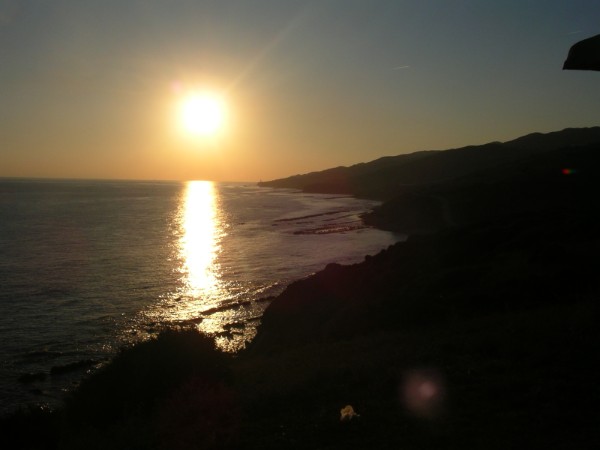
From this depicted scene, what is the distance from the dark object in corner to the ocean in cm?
1997

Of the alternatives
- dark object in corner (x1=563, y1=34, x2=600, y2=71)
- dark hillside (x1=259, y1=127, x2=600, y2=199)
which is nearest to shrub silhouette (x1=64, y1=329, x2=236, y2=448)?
dark object in corner (x1=563, y1=34, x2=600, y2=71)

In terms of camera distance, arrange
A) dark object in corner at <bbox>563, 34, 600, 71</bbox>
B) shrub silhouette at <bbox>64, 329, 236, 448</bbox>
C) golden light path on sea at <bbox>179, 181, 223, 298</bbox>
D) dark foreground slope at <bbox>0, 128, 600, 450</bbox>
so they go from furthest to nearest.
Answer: golden light path on sea at <bbox>179, 181, 223, 298</bbox>, shrub silhouette at <bbox>64, 329, 236, 448</bbox>, dark foreground slope at <bbox>0, 128, 600, 450</bbox>, dark object in corner at <bbox>563, 34, 600, 71</bbox>

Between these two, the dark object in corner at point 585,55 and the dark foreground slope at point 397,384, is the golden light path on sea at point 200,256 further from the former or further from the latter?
the dark object in corner at point 585,55

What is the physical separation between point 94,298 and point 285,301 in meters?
15.9

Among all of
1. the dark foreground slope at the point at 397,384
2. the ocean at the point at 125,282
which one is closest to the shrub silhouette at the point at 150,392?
the dark foreground slope at the point at 397,384

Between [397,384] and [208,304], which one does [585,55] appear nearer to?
[397,384]

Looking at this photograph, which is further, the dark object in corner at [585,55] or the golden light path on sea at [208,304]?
the golden light path on sea at [208,304]

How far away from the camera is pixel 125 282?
41.5 meters

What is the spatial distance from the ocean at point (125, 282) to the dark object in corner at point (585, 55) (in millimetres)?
19965

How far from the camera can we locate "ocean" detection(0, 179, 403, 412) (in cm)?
2498

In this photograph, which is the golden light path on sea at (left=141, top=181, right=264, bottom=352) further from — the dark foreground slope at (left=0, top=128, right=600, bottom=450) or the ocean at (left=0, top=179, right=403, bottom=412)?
the dark foreground slope at (left=0, top=128, right=600, bottom=450)

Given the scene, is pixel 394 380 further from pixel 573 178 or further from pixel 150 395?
pixel 573 178

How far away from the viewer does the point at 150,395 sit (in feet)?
36.0

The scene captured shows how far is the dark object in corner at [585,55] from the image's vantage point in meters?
6.74
